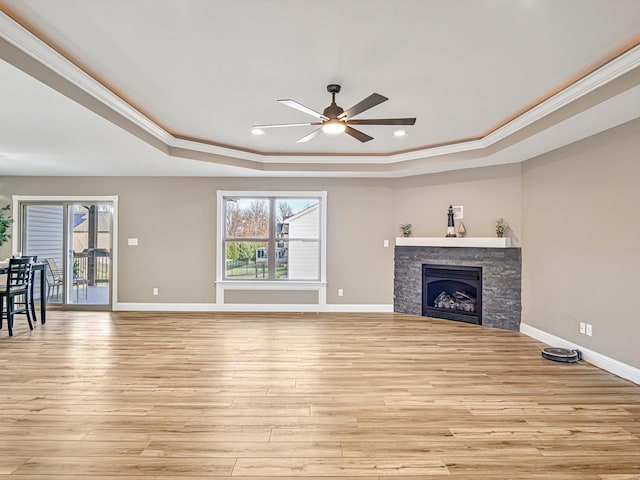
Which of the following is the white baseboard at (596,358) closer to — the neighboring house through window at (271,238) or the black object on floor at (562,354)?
the black object on floor at (562,354)

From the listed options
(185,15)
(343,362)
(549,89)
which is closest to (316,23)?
A: (185,15)

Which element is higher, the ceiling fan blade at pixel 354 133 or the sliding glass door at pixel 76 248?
the ceiling fan blade at pixel 354 133

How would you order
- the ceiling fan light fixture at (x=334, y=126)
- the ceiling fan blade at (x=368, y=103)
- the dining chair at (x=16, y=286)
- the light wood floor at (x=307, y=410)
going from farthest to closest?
1. the dining chair at (x=16, y=286)
2. the ceiling fan light fixture at (x=334, y=126)
3. the ceiling fan blade at (x=368, y=103)
4. the light wood floor at (x=307, y=410)

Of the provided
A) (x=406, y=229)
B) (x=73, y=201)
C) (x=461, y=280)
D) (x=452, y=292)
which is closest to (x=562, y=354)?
(x=461, y=280)

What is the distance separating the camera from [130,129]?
387 centimetres

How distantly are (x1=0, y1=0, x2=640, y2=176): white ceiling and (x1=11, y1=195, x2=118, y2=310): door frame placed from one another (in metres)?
1.88

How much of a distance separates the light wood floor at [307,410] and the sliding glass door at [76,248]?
1.86 metres

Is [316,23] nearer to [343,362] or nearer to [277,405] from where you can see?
[277,405]

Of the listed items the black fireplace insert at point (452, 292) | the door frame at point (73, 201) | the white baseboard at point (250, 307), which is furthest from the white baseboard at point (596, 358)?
the door frame at point (73, 201)

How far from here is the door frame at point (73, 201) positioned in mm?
6391

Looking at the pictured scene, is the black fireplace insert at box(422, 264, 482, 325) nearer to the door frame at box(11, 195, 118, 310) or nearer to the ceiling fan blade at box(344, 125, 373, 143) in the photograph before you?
the ceiling fan blade at box(344, 125, 373, 143)

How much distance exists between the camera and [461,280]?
5762mm

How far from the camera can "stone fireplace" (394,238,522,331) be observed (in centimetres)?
523

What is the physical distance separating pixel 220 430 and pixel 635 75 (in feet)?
13.0
